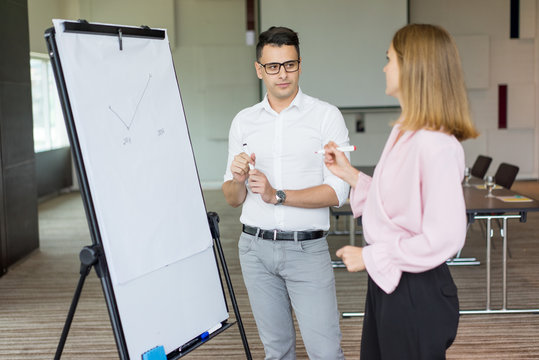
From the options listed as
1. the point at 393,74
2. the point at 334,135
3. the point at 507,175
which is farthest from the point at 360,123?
the point at 393,74

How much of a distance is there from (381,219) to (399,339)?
364 millimetres

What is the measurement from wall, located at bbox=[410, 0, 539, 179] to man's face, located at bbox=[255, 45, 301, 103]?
30.8 feet

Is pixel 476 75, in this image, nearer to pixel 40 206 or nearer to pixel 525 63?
pixel 525 63

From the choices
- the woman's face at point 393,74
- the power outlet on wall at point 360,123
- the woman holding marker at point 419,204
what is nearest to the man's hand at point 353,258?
the woman holding marker at point 419,204

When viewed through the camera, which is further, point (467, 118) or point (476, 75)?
point (476, 75)

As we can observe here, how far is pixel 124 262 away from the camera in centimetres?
234

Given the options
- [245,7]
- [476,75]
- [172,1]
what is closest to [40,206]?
[172,1]

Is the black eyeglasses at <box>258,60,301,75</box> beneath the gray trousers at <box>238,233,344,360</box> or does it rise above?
above

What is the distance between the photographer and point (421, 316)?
185 cm

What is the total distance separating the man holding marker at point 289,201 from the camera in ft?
8.54

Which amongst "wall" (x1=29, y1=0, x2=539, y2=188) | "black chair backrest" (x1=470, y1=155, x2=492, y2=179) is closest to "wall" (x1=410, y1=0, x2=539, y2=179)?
"wall" (x1=29, y1=0, x2=539, y2=188)

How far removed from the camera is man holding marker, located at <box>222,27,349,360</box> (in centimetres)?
260

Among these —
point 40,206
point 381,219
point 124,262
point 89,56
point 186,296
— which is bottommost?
point 40,206

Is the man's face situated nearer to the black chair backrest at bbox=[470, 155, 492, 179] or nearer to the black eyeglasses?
the black eyeglasses
